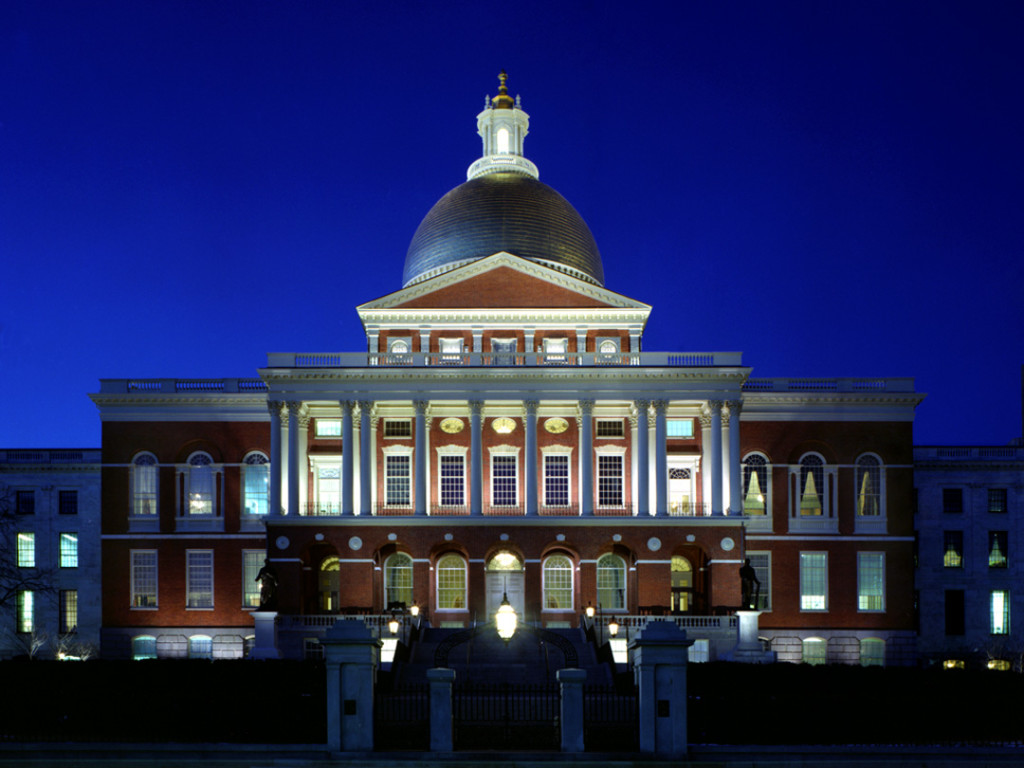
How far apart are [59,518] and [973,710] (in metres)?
46.0

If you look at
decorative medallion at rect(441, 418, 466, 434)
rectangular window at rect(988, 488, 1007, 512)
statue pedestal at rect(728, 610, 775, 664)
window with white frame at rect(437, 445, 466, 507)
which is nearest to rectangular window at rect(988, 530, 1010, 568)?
rectangular window at rect(988, 488, 1007, 512)

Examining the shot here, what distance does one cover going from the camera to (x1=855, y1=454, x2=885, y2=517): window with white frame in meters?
48.9

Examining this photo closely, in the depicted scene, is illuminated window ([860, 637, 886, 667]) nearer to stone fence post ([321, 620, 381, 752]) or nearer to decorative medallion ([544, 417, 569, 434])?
decorative medallion ([544, 417, 569, 434])

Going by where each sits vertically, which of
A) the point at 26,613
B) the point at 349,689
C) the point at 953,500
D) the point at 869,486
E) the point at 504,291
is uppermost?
the point at 504,291

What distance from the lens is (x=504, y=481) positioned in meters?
48.3

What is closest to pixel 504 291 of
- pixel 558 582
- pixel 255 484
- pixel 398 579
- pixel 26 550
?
pixel 558 582

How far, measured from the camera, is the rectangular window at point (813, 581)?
159ft

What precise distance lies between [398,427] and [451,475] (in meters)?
3.53

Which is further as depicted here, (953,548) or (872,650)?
(953,548)

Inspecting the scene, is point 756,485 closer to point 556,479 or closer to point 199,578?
point 556,479

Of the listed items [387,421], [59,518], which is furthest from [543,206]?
[59,518]

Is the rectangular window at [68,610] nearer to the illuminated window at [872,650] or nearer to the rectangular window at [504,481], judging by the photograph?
the rectangular window at [504,481]

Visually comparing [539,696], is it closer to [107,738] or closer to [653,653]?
[653,653]

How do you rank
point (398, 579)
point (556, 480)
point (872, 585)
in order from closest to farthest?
point (398, 579), point (872, 585), point (556, 480)
